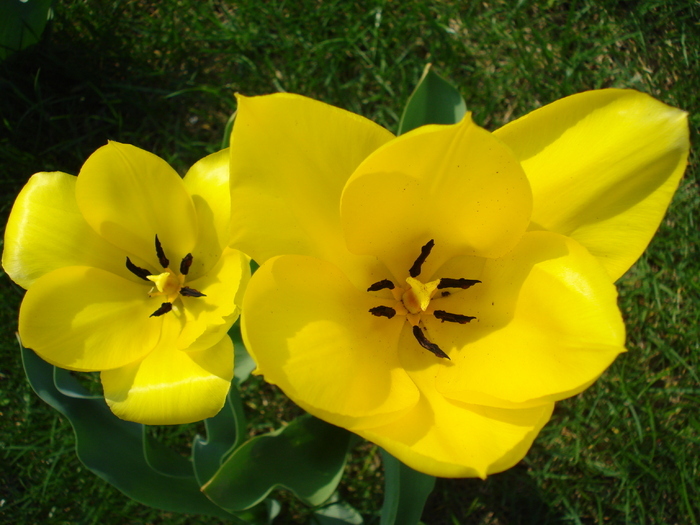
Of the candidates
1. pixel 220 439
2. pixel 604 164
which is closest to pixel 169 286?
pixel 220 439

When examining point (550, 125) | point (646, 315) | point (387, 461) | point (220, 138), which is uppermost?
point (550, 125)

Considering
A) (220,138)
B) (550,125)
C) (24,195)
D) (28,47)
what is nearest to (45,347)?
(24,195)

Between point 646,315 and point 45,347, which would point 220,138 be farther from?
point 646,315

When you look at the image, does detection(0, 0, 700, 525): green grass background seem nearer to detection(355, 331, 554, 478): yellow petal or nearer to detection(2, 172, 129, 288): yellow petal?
detection(2, 172, 129, 288): yellow petal

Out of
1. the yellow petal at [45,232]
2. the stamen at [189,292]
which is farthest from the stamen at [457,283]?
the yellow petal at [45,232]

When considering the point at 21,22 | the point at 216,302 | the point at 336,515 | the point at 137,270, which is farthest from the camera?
the point at 21,22

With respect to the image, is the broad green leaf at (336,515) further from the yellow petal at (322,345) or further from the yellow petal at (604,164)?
the yellow petal at (604,164)

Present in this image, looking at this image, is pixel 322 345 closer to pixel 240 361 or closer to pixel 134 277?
pixel 240 361
